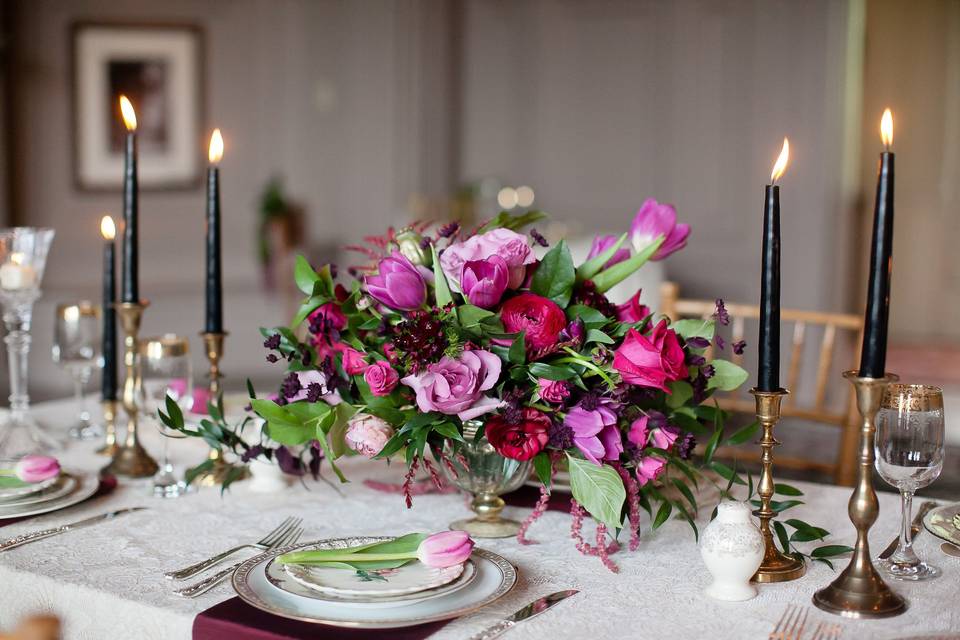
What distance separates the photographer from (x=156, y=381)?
4.69ft

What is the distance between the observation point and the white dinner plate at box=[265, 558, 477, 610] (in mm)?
983

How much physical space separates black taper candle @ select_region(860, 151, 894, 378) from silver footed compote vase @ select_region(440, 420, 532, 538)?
1.44 feet

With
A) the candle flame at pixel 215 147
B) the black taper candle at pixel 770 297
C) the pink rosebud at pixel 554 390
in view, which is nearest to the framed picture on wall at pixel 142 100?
the candle flame at pixel 215 147

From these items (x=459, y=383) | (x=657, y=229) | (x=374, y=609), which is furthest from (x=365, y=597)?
(x=657, y=229)

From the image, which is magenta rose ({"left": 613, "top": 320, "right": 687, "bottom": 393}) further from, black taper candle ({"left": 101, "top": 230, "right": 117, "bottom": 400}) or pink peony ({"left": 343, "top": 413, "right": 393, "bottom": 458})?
black taper candle ({"left": 101, "top": 230, "right": 117, "bottom": 400})

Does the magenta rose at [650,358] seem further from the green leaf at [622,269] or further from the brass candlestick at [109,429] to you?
the brass candlestick at [109,429]

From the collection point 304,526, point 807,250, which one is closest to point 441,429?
point 304,526

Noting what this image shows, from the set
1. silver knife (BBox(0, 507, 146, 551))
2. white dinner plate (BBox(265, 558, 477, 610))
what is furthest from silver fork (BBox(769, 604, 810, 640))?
silver knife (BBox(0, 507, 146, 551))

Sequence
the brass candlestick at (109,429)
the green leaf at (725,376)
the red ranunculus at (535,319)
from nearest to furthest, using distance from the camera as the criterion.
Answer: the red ranunculus at (535,319) < the green leaf at (725,376) < the brass candlestick at (109,429)

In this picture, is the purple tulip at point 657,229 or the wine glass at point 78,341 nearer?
the purple tulip at point 657,229

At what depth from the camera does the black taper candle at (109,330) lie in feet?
5.76

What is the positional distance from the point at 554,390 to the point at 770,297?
0.82 ft

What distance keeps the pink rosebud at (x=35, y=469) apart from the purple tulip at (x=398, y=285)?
1.71 ft

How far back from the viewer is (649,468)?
1.15 meters
